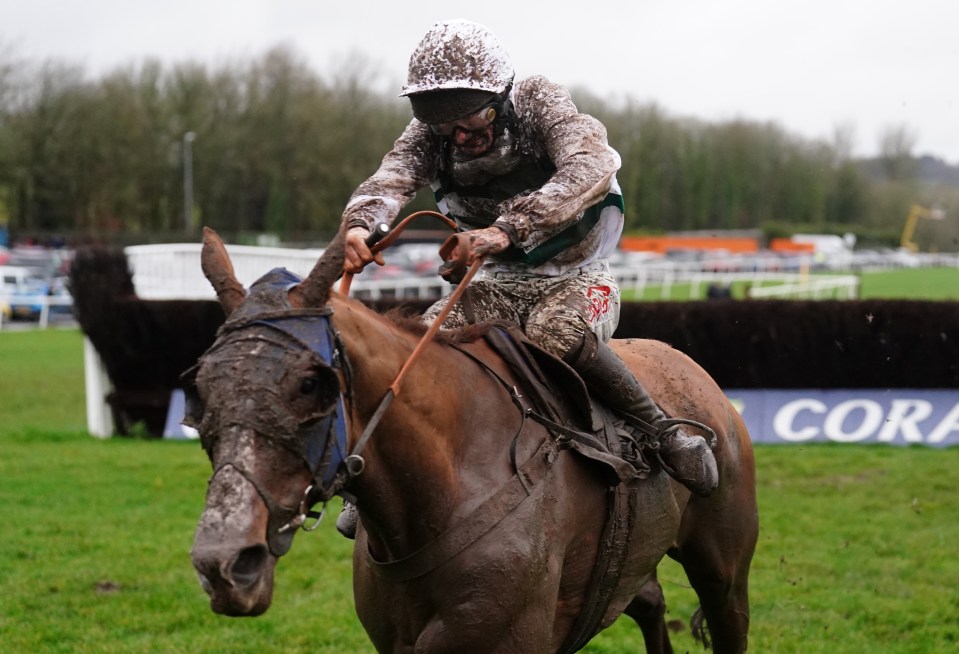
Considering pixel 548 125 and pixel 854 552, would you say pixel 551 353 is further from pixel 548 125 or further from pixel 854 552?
pixel 854 552

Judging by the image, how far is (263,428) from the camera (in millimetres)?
2402

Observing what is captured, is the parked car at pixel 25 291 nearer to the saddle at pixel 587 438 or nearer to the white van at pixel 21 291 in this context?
the white van at pixel 21 291

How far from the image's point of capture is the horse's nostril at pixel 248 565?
230 cm

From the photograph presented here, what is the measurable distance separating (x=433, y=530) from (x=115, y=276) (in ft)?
36.8

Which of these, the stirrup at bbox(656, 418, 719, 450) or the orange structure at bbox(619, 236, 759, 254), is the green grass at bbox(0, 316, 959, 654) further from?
the orange structure at bbox(619, 236, 759, 254)

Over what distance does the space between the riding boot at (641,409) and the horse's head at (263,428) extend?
1.32 metres

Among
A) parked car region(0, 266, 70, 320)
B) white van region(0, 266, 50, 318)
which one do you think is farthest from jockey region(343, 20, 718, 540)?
white van region(0, 266, 50, 318)

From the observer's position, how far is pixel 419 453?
10.0 ft

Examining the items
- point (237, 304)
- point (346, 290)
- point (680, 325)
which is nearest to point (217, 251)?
point (237, 304)

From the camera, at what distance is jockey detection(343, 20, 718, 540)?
3.46 meters

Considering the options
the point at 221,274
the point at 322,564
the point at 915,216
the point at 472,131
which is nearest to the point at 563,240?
the point at 472,131

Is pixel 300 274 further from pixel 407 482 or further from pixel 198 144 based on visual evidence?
pixel 198 144

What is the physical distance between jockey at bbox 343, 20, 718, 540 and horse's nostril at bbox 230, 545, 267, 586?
1077mm

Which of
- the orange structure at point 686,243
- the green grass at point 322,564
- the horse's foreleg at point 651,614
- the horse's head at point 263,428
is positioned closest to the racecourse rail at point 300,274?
the horse's head at point 263,428
